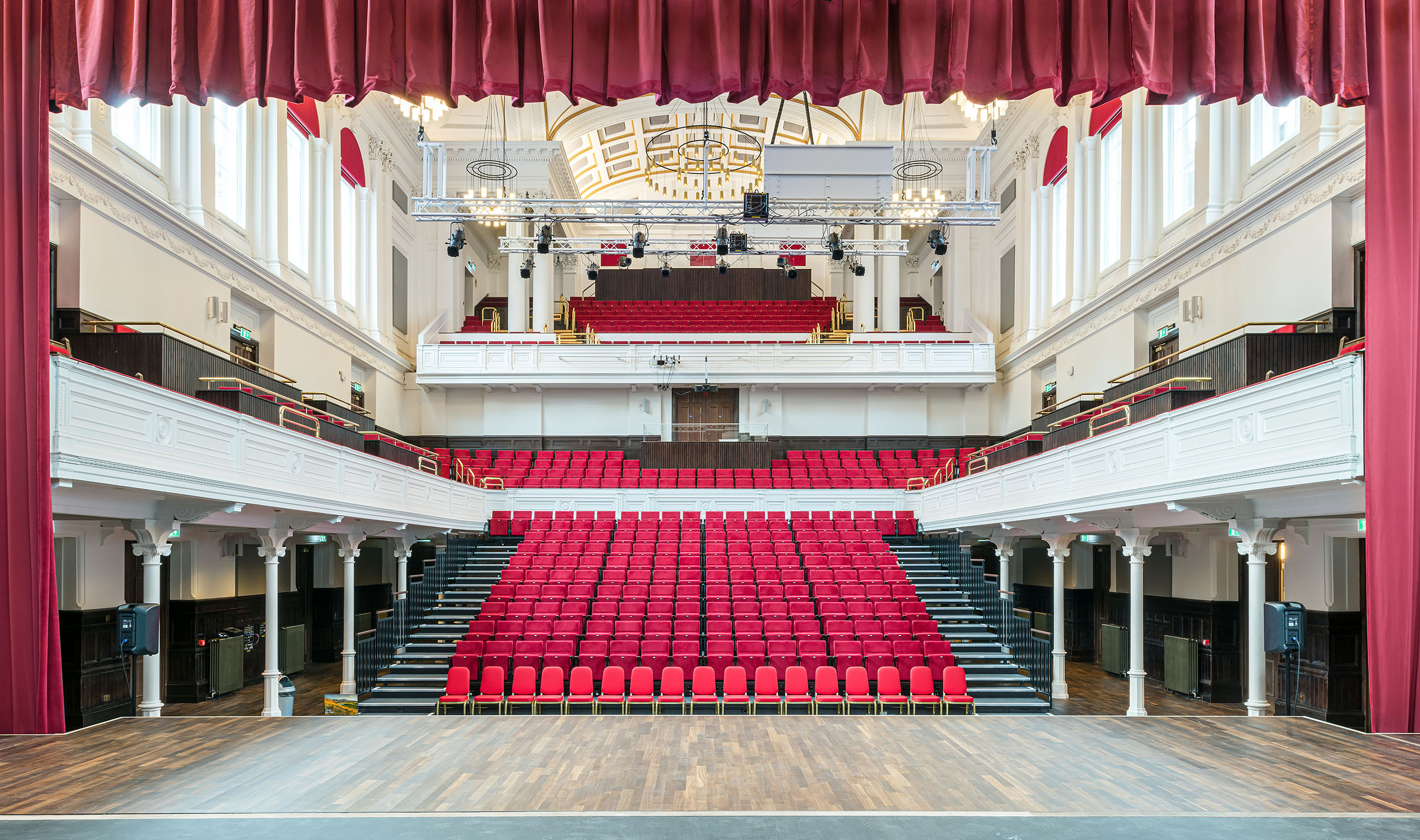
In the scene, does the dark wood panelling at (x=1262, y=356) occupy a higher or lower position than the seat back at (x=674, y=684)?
higher

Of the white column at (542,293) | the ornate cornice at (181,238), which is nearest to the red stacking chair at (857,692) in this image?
the ornate cornice at (181,238)

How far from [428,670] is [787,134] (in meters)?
20.1

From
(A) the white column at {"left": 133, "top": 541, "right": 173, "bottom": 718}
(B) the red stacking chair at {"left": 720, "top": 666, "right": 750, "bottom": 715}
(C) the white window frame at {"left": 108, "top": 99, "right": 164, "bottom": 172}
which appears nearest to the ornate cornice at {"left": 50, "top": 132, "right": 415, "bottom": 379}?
(C) the white window frame at {"left": 108, "top": 99, "right": 164, "bottom": 172}

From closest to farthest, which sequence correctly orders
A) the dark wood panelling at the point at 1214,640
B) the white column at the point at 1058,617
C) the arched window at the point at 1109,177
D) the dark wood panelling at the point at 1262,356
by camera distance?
the dark wood panelling at the point at 1262,356 < the dark wood panelling at the point at 1214,640 < the white column at the point at 1058,617 < the arched window at the point at 1109,177

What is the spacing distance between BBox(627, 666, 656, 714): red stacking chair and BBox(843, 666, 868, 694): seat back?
2.03m

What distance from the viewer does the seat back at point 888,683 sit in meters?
9.73

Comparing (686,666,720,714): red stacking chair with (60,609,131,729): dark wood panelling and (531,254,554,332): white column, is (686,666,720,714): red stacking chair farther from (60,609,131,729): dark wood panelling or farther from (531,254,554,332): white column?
(531,254,554,332): white column

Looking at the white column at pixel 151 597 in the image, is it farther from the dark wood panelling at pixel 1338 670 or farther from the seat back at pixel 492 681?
the dark wood panelling at pixel 1338 670

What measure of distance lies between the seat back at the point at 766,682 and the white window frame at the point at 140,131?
9.81m

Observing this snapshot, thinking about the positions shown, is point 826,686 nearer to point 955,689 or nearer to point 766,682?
point 766,682

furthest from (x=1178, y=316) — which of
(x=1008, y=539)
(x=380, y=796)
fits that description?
(x=380, y=796)

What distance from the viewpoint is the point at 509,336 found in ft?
70.6

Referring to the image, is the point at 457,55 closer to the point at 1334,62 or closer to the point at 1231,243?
the point at 1334,62

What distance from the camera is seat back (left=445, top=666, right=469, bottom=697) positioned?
9820 millimetres
